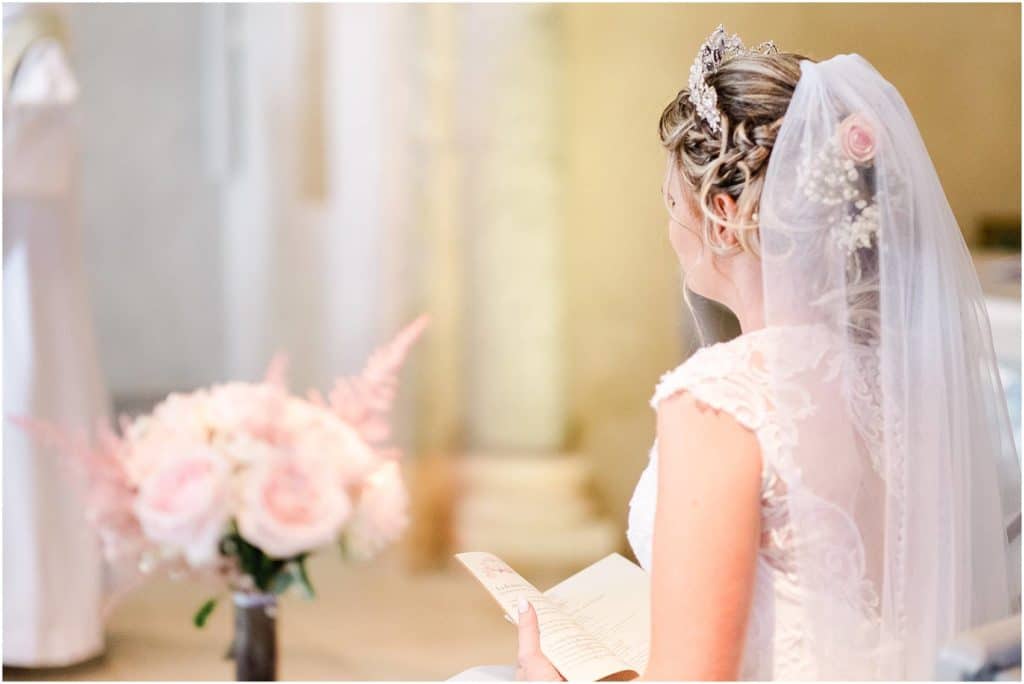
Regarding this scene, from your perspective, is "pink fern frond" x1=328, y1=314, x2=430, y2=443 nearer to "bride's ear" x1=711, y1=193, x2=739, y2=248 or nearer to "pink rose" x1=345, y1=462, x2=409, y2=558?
"pink rose" x1=345, y1=462, x2=409, y2=558

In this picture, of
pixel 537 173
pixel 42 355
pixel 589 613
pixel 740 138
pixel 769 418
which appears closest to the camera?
pixel 769 418

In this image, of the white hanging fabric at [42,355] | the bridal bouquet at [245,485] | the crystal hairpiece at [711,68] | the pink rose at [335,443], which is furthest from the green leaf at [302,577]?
the white hanging fabric at [42,355]

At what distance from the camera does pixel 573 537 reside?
4508 millimetres

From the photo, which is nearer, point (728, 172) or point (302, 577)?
point (728, 172)

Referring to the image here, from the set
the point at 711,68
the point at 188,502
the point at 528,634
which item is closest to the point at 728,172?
the point at 711,68

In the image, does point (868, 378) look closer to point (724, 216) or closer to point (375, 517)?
point (724, 216)

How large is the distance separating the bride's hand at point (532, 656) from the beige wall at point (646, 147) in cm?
279

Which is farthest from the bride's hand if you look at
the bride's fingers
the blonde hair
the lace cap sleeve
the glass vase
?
the glass vase

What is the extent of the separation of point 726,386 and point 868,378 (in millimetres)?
226

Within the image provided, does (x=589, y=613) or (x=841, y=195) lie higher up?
(x=841, y=195)

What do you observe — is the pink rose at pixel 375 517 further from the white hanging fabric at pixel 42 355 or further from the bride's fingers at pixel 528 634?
the white hanging fabric at pixel 42 355

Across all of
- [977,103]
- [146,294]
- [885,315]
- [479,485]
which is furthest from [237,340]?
[885,315]

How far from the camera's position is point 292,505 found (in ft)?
7.18

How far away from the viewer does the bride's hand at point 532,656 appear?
1616mm
